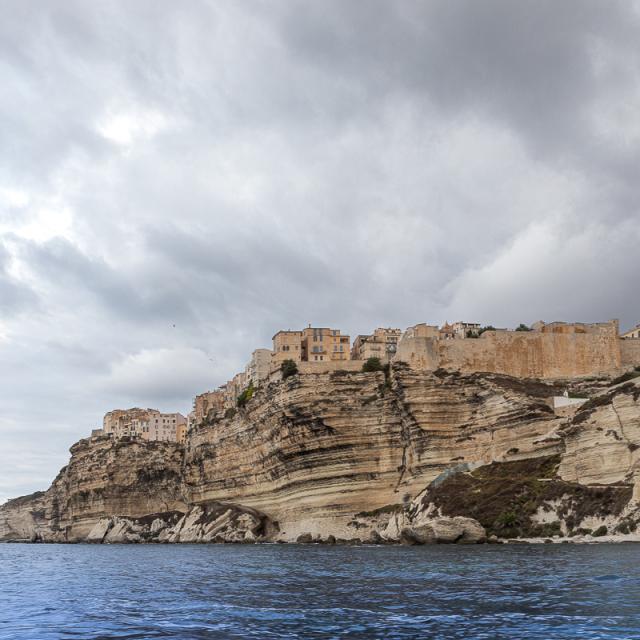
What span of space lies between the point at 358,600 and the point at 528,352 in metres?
65.5

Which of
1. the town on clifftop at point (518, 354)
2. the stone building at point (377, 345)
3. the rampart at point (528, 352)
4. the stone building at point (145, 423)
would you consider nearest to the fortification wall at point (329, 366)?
the town on clifftop at point (518, 354)

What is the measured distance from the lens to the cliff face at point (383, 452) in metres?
56.0

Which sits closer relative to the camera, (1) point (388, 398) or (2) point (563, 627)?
(2) point (563, 627)

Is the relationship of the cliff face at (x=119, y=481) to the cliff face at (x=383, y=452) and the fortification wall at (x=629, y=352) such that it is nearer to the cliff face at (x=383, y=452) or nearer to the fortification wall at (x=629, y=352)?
the cliff face at (x=383, y=452)

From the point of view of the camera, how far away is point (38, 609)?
2664 centimetres

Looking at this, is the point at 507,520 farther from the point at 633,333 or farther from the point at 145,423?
the point at 145,423

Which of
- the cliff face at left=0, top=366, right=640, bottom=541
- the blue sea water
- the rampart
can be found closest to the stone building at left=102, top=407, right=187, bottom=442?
the cliff face at left=0, top=366, right=640, bottom=541

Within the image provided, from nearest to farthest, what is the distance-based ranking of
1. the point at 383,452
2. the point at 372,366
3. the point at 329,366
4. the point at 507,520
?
the point at 507,520 < the point at 383,452 < the point at 372,366 < the point at 329,366

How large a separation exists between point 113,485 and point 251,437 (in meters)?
38.0

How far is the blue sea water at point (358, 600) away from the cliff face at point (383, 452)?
15.0 metres

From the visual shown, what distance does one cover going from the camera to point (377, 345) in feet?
352

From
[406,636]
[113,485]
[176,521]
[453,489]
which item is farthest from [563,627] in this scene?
[113,485]

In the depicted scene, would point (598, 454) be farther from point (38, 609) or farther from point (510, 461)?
point (38, 609)

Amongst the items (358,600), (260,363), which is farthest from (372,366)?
(358,600)
